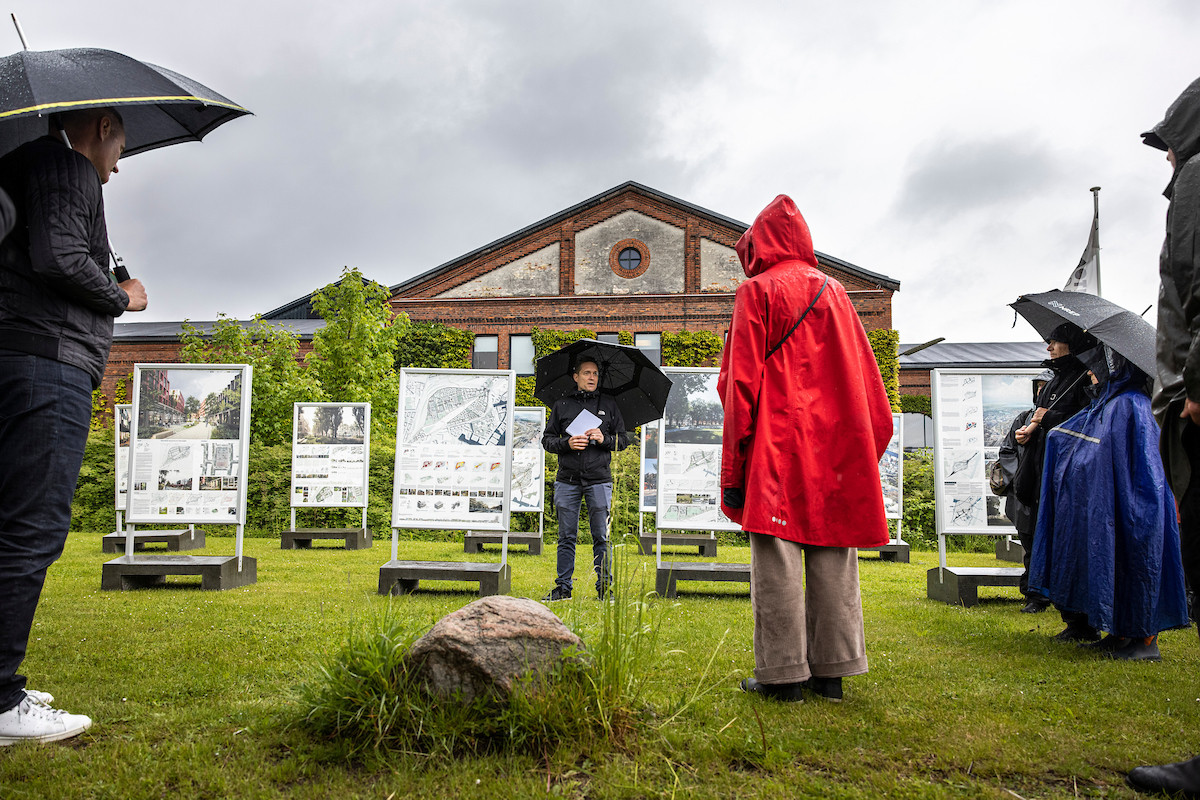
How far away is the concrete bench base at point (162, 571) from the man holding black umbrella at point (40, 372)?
4646 millimetres

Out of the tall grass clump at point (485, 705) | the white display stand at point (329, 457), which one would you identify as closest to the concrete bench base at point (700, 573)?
the tall grass clump at point (485, 705)

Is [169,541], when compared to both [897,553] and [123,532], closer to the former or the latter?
[123,532]

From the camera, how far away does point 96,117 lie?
3.31 metres

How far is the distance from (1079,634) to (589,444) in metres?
4.04

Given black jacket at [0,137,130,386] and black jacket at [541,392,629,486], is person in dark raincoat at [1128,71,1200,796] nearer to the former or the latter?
black jacket at [0,137,130,386]

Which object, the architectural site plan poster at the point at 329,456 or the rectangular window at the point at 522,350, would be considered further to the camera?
the rectangular window at the point at 522,350

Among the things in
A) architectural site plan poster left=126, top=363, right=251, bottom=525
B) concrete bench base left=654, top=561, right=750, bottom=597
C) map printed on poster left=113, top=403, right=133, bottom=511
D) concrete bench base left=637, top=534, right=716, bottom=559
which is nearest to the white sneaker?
concrete bench base left=654, top=561, right=750, bottom=597

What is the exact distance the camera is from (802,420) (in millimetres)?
3762

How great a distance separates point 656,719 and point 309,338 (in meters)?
37.6

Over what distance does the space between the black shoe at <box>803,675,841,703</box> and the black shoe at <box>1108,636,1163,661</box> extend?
91.2 inches

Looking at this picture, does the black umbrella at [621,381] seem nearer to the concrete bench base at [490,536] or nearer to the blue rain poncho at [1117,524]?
the blue rain poncho at [1117,524]

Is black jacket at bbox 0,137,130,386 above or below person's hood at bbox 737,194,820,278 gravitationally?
below

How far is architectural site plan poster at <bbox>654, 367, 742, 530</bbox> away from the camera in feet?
26.8

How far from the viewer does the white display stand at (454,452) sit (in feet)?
25.4
